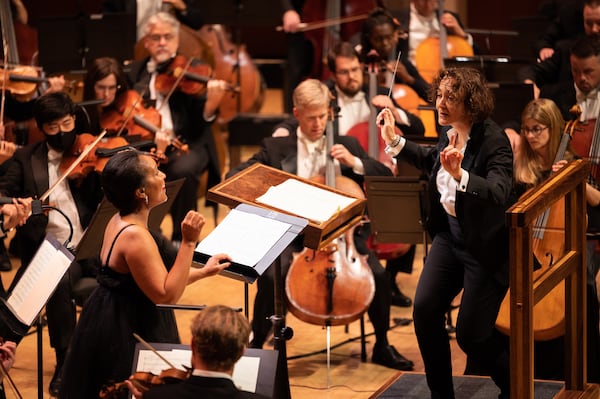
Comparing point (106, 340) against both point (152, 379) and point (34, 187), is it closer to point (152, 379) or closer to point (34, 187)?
point (152, 379)

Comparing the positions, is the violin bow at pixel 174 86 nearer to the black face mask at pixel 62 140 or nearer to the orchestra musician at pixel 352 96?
the orchestra musician at pixel 352 96

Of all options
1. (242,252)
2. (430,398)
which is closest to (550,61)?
(430,398)

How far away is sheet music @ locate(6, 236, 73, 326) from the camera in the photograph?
342 centimetres

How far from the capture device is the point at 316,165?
4.98m

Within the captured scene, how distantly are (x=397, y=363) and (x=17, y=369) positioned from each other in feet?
5.65

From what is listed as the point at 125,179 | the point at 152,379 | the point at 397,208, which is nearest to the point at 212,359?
the point at 152,379

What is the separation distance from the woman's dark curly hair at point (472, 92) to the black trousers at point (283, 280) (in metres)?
1.23

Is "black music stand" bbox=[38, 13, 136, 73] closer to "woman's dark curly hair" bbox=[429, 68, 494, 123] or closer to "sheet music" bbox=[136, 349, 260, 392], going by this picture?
"woman's dark curly hair" bbox=[429, 68, 494, 123]

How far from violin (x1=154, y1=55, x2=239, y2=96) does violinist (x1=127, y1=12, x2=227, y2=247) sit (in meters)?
0.02

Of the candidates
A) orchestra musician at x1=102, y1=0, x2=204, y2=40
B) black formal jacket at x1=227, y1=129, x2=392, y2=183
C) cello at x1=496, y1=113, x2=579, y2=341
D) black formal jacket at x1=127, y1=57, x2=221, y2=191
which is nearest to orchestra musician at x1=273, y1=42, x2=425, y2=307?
black formal jacket at x1=227, y1=129, x2=392, y2=183

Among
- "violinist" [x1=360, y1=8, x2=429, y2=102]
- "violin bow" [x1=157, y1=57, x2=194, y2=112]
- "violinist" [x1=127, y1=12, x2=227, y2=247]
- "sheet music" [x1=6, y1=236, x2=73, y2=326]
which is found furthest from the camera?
"violinist" [x1=127, y1=12, x2=227, y2=247]

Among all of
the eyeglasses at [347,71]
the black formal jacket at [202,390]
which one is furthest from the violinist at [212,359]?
the eyeglasses at [347,71]

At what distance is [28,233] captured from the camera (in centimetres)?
477

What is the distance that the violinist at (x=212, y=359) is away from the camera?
2684 mm
